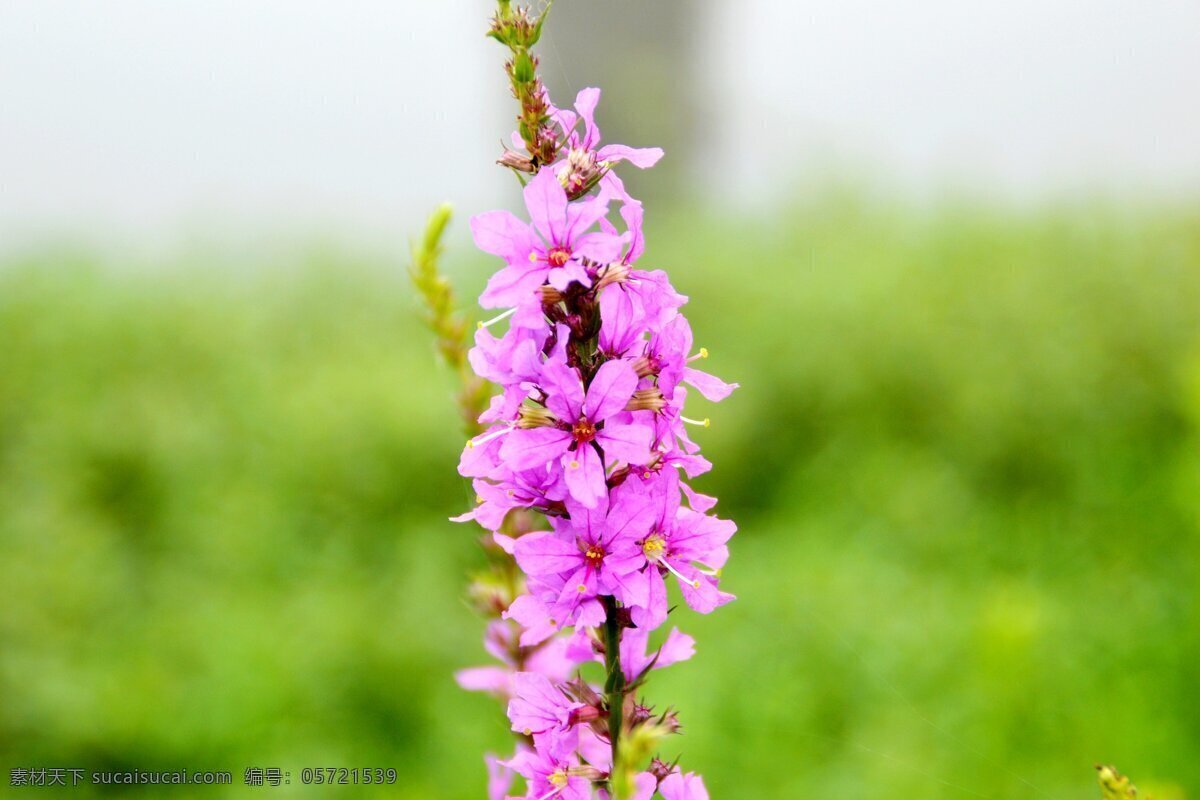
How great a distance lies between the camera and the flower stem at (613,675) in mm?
1103

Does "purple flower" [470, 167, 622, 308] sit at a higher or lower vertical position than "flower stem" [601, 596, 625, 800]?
higher

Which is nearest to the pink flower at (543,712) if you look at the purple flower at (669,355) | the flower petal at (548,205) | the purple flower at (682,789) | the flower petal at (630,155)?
the purple flower at (682,789)

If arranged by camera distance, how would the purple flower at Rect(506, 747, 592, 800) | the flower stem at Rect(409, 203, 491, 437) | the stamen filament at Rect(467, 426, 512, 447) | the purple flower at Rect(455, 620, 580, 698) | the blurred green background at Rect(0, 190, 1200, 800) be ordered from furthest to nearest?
1. the blurred green background at Rect(0, 190, 1200, 800)
2. the flower stem at Rect(409, 203, 491, 437)
3. the purple flower at Rect(455, 620, 580, 698)
4. the stamen filament at Rect(467, 426, 512, 447)
5. the purple flower at Rect(506, 747, 592, 800)

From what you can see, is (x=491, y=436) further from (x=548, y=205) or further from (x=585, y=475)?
(x=548, y=205)

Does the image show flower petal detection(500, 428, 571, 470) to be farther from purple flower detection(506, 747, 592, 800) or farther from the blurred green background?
the blurred green background

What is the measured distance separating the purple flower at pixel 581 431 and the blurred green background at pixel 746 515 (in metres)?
2.05

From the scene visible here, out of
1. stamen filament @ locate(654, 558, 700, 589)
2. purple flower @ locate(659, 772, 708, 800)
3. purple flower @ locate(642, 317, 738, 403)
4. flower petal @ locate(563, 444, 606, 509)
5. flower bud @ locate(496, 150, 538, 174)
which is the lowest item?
purple flower @ locate(659, 772, 708, 800)

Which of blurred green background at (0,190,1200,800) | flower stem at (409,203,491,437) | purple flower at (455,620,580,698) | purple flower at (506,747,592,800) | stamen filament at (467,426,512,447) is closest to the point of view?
purple flower at (506,747,592,800)

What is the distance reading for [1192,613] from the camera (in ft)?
11.1

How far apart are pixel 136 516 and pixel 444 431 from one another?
5.14 ft

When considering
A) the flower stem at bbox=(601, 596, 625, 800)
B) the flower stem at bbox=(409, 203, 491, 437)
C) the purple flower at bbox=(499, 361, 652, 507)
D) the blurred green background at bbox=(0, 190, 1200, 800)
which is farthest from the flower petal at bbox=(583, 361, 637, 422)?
the blurred green background at bbox=(0, 190, 1200, 800)

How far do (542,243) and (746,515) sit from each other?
423 centimetres

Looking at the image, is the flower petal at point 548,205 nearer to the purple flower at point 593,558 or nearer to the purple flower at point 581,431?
the purple flower at point 581,431

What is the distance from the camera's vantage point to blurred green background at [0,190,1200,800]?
3.23 m
